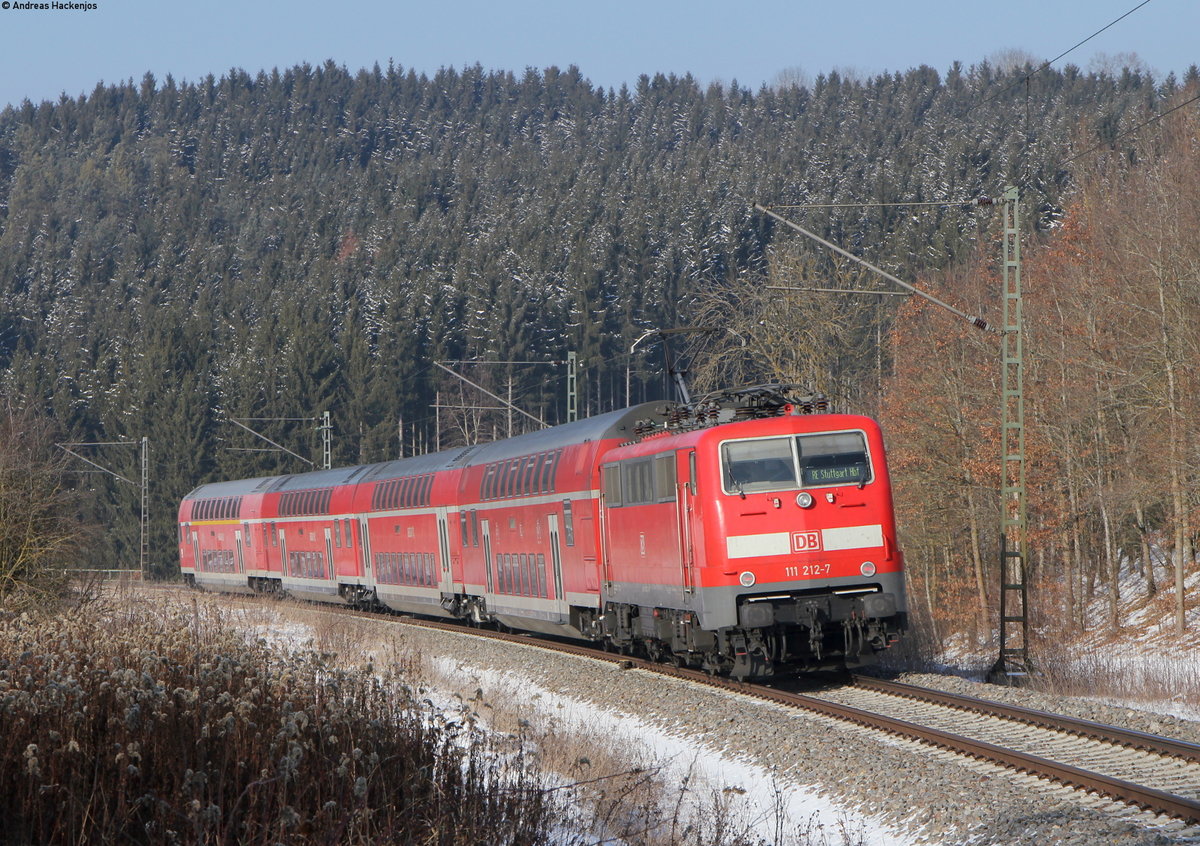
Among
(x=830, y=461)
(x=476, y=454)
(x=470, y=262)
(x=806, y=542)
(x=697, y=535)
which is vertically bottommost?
(x=806, y=542)

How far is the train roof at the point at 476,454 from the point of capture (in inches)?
786

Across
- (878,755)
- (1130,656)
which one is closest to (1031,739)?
(878,755)

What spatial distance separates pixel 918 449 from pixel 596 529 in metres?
16.4

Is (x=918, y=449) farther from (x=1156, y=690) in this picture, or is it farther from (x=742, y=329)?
(x=1156, y=690)

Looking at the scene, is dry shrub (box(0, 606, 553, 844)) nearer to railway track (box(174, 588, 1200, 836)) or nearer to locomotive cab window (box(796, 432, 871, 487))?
railway track (box(174, 588, 1200, 836))

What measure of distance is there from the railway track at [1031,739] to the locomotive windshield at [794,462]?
7.53ft

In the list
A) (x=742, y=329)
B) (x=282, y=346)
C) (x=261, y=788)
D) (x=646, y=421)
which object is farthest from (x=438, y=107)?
(x=261, y=788)

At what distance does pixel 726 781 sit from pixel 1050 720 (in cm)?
285

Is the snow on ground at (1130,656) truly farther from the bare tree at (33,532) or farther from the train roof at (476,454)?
the bare tree at (33,532)

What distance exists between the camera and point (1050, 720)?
12180 mm

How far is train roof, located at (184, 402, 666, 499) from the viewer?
65.5 ft

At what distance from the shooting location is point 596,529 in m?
19.5

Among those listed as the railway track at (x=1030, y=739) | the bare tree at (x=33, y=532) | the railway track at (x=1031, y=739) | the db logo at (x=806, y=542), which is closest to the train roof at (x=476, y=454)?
the railway track at (x=1030, y=739)

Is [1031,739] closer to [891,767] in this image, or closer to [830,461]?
[891,767]
